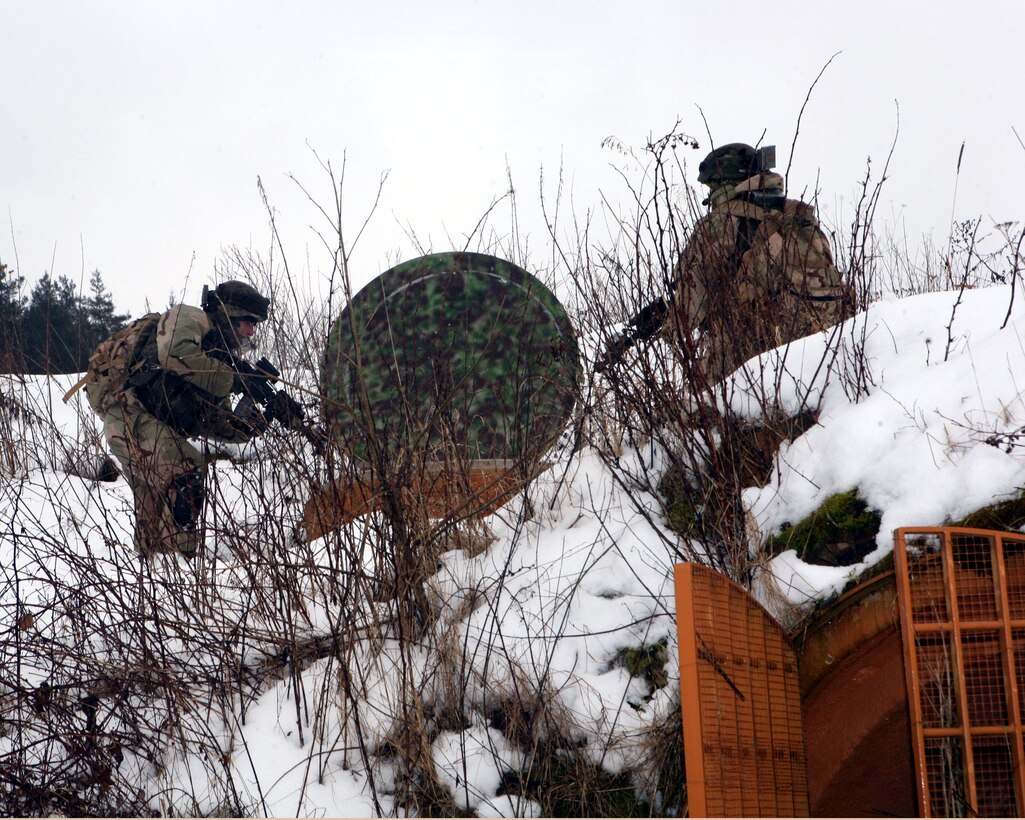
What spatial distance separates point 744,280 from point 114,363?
3.37m

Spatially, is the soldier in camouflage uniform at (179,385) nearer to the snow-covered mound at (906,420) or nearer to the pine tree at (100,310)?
the snow-covered mound at (906,420)

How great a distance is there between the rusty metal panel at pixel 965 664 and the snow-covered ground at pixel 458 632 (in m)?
0.32

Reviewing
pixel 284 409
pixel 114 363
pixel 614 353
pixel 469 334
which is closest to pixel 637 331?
pixel 614 353

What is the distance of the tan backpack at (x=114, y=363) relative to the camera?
5.28m

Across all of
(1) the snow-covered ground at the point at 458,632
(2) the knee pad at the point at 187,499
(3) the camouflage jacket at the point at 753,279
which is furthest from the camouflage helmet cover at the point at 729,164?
(2) the knee pad at the point at 187,499

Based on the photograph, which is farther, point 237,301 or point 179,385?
point 237,301

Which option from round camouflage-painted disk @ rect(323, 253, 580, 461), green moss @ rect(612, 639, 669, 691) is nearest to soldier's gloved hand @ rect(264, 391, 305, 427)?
round camouflage-painted disk @ rect(323, 253, 580, 461)

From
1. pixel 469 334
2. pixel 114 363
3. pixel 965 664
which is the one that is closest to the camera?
pixel 965 664

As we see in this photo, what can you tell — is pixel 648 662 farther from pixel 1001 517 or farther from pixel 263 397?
pixel 263 397

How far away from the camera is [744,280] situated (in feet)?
14.5

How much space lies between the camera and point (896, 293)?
944cm

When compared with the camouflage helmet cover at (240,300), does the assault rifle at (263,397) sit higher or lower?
lower

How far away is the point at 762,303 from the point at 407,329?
1.72m

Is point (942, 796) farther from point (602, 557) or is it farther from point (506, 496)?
point (506, 496)
